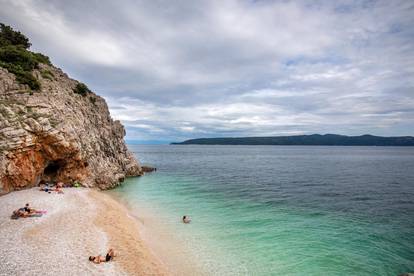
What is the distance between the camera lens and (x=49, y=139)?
2903 cm

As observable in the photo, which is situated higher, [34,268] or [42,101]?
[42,101]

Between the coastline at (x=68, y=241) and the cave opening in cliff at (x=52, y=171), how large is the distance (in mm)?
9459

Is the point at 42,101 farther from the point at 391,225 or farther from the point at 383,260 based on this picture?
the point at 391,225

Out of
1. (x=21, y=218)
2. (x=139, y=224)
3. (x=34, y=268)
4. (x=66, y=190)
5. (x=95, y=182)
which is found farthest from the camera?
(x=95, y=182)

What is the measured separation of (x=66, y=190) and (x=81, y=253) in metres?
18.8

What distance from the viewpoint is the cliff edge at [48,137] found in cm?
2595

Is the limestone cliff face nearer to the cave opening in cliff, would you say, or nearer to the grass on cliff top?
the cave opening in cliff

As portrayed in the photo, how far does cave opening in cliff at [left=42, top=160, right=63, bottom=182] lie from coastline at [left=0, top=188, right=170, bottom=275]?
9459mm

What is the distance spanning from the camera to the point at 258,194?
3684 cm

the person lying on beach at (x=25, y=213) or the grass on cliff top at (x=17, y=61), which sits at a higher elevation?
the grass on cliff top at (x=17, y=61)

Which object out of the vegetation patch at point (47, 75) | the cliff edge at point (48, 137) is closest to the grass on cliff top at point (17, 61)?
the cliff edge at point (48, 137)

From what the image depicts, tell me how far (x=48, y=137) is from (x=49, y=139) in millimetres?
290

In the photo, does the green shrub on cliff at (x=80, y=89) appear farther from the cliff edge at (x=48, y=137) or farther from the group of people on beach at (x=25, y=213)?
the group of people on beach at (x=25, y=213)

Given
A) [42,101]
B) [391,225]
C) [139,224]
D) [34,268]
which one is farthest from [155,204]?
[391,225]
